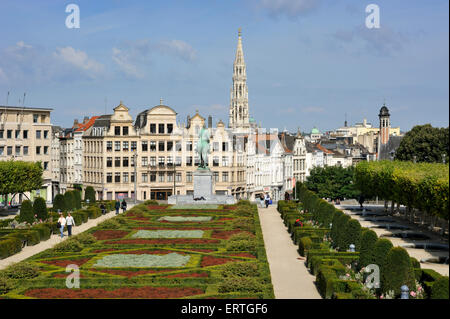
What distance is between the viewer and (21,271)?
32969 millimetres

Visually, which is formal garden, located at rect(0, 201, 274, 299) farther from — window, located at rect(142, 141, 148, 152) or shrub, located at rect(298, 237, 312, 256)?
window, located at rect(142, 141, 148, 152)

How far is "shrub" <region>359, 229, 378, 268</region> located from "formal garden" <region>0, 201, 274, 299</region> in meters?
5.17

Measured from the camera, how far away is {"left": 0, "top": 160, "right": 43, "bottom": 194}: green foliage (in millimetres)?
69250

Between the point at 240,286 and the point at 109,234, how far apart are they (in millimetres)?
24176

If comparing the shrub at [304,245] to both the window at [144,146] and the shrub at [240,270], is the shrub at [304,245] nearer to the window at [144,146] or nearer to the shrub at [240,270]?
the shrub at [240,270]

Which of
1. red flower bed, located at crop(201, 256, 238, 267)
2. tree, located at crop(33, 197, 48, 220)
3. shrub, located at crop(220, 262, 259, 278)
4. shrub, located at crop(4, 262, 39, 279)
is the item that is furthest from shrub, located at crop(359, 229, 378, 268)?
tree, located at crop(33, 197, 48, 220)

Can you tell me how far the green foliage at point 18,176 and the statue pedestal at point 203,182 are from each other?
63.3 feet

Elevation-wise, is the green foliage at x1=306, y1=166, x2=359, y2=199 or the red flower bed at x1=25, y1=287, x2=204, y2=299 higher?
the green foliage at x1=306, y1=166, x2=359, y2=199

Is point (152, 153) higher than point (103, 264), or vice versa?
point (152, 153)

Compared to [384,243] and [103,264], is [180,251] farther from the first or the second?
[384,243]

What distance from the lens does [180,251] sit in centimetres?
4228

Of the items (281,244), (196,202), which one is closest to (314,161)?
(196,202)
